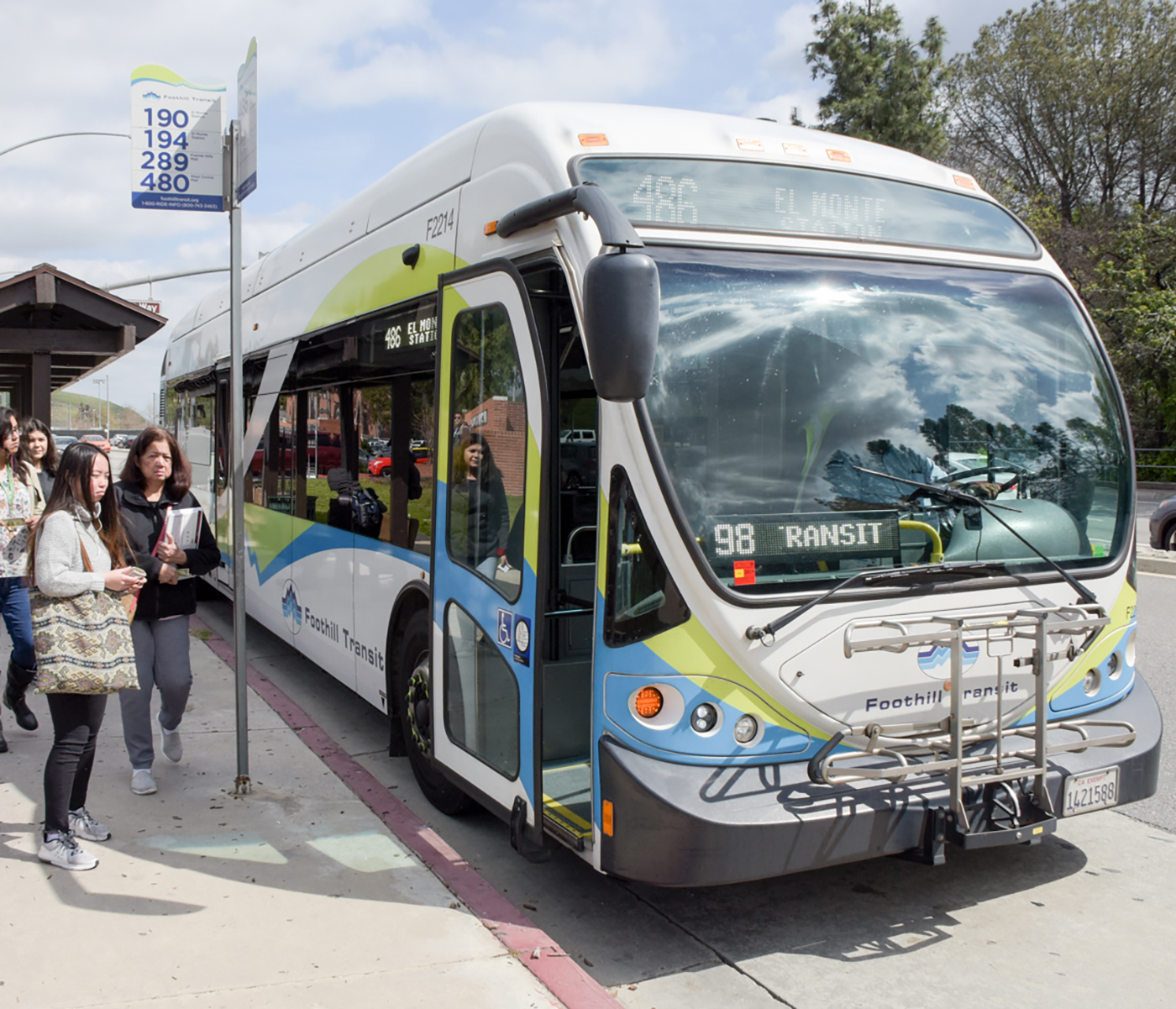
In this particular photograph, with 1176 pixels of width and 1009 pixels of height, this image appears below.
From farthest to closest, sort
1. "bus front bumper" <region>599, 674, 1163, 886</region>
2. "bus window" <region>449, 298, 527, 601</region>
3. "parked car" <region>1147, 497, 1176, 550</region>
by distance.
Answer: "parked car" <region>1147, 497, 1176, 550</region>, "bus window" <region>449, 298, 527, 601</region>, "bus front bumper" <region>599, 674, 1163, 886</region>

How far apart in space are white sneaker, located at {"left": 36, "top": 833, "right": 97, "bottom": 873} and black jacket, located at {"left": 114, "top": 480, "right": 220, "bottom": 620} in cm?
128

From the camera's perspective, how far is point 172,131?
541 cm

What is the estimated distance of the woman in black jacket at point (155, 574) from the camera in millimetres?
5480

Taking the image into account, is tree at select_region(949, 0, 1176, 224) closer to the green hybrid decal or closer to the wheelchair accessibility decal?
the green hybrid decal

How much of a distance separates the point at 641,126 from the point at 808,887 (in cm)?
324

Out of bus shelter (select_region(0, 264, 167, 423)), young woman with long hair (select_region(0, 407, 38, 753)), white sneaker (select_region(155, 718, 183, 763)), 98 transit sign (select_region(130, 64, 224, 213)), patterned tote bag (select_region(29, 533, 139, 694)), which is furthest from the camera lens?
bus shelter (select_region(0, 264, 167, 423))

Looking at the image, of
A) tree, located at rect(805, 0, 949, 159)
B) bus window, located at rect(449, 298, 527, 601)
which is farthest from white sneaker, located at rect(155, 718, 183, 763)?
tree, located at rect(805, 0, 949, 159)

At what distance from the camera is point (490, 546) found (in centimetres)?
462

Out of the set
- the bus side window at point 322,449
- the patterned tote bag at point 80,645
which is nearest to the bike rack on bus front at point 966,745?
the patterned tote bag at point 80,645

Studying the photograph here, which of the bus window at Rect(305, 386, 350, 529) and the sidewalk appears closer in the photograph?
the sidewalk

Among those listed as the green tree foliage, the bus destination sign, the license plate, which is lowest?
the license plate

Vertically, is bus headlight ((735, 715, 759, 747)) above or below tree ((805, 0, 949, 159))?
below

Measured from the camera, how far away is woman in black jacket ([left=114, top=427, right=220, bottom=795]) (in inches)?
216

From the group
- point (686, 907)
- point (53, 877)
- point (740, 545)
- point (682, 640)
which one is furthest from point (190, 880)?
point (740, 545)
